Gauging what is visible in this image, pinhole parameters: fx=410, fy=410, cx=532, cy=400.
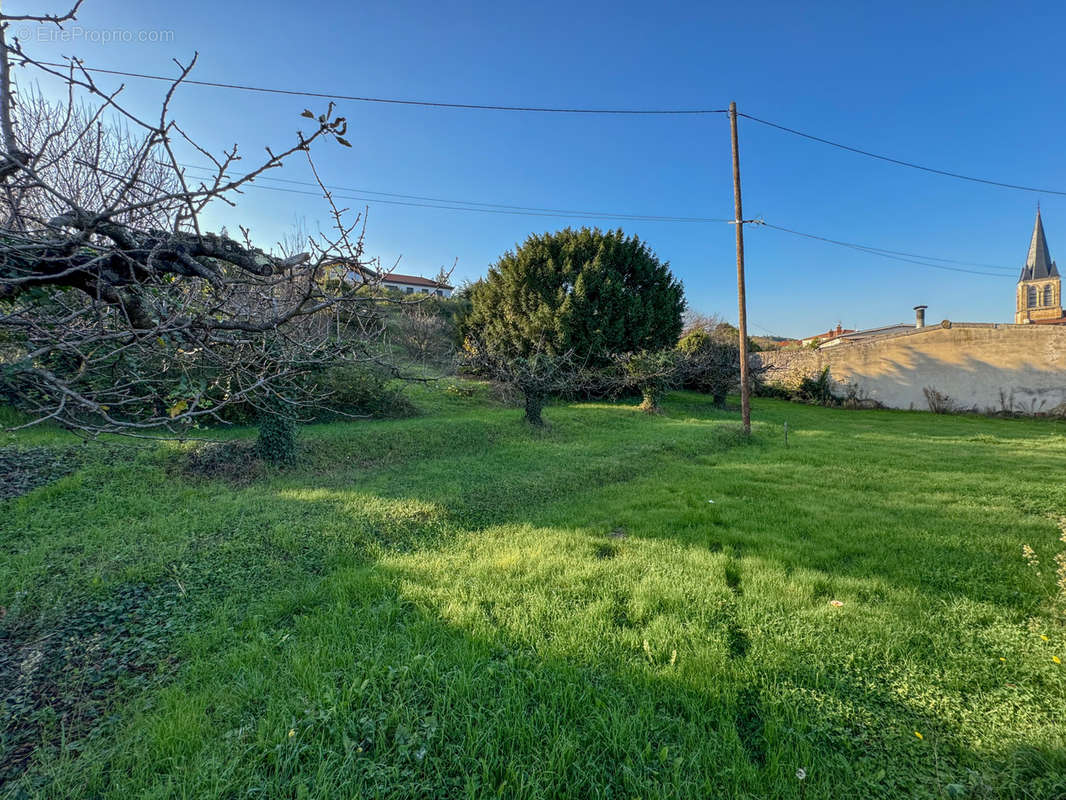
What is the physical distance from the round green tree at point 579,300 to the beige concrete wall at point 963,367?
8.26 m

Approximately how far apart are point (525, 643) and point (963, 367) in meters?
21.0

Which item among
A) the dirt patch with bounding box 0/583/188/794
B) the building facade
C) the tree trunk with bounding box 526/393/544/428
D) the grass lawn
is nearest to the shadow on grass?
the grass lawn

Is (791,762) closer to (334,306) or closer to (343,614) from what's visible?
(343,614)

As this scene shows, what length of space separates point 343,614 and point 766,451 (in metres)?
8.71

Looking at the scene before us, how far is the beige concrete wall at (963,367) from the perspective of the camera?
14188 millimetres

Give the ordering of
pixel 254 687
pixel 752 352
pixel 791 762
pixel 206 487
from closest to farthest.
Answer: pixel 791 762, pixel 254 687, pixel 206 487, pixel 752 352

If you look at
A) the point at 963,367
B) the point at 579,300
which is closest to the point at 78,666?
the point at 579,300

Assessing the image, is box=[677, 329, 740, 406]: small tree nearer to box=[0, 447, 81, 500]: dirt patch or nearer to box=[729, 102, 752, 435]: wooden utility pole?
box=[729, 102, 752, 435]: wooden utility pole

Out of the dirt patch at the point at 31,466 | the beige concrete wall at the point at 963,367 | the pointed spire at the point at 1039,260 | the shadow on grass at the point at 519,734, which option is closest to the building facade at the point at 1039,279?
the pointed spire at the point at 1039,260

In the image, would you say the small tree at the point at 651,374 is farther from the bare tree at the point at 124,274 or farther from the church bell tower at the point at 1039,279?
the church bell tower at the point at 1039,279

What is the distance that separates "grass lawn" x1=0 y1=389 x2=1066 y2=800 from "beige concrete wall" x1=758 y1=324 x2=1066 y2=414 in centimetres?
1360

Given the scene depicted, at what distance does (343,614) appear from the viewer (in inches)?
115

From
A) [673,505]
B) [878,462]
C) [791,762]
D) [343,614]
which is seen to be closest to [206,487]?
[343,614]

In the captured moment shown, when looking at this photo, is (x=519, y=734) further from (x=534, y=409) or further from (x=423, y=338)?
(x=423, y=338)
